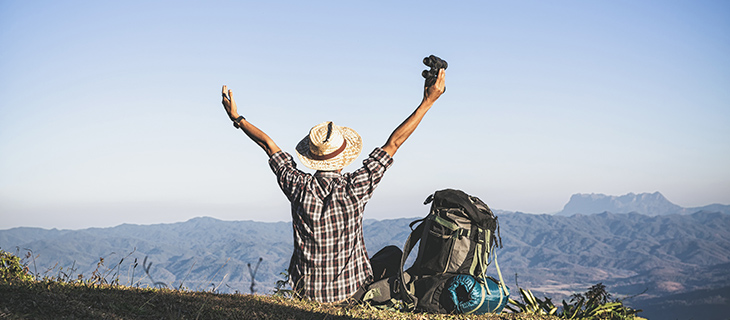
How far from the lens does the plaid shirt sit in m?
6.06

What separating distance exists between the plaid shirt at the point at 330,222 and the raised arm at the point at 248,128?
46cm

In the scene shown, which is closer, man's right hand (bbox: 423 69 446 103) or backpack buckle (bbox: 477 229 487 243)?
backpack buckle (bbox: 477 229 487 243)

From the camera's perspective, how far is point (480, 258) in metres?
6.33

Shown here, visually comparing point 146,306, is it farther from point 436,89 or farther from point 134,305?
point 436,89

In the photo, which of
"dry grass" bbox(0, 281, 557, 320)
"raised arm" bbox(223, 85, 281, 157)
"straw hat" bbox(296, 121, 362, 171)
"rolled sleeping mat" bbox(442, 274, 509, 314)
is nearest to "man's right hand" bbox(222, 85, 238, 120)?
"raised arm" bbox(223, 85, 281, 157)

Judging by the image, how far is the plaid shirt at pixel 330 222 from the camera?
606 centimetres

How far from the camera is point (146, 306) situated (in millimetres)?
4762

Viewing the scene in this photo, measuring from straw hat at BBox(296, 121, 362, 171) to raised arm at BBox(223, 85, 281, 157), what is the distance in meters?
0.38

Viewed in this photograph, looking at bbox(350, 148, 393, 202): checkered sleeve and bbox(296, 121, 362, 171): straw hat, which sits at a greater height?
bbox(296, 121, 362, 171): straw hat

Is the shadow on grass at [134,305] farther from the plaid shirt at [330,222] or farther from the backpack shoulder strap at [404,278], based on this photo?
the backpack shoulder strap at [404,278]

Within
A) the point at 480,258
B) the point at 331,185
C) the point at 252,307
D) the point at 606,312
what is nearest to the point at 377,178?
the point at 331,185

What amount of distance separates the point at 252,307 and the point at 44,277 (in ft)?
8.16

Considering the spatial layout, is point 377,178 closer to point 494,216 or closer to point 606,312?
point 494,216

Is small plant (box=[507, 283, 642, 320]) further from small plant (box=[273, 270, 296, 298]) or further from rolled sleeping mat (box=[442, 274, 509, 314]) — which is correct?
small plant (box=[273, 270, 296, 298])
